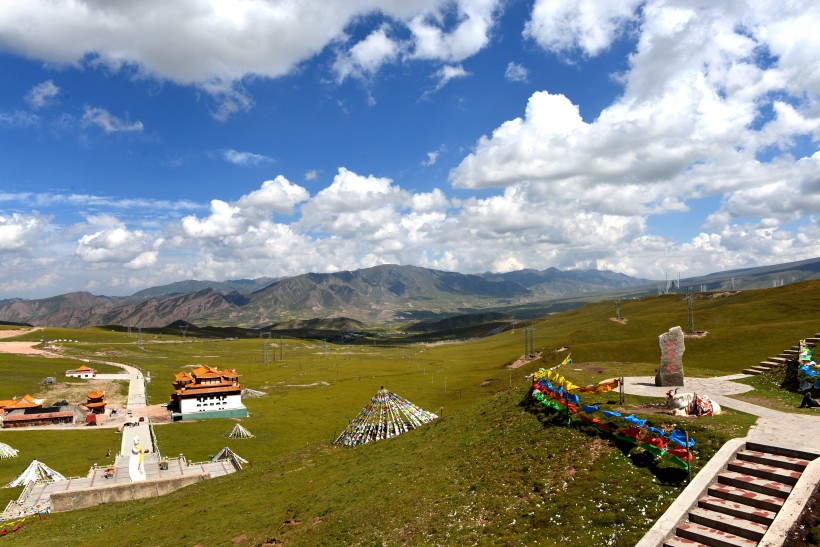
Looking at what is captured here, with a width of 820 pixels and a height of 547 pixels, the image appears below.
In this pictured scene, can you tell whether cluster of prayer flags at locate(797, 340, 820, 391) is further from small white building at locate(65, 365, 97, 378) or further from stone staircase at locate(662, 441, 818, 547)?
small white building at locate(65, 365, 97, 378)

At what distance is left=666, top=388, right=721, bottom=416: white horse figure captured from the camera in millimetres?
29312

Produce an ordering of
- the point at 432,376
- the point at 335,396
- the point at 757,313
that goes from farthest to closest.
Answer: the point at 432,376 → the point at 757,313 → the point at 335,396

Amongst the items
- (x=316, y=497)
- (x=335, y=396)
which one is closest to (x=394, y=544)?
(x=316, y=497)

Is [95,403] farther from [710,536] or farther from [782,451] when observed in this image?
[782,451]

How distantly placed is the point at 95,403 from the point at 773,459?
435 feet

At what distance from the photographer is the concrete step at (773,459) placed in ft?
68.1

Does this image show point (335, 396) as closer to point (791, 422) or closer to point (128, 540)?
point (128, 540)

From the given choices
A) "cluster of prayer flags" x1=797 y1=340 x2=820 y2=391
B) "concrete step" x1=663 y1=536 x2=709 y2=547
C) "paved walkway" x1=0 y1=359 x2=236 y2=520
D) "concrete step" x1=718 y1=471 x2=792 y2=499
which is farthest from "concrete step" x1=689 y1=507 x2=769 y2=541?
"paved walkway" x1=0 y1=359 x2=236 y2=520

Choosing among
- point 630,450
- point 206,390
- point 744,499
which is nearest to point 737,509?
point 744,499

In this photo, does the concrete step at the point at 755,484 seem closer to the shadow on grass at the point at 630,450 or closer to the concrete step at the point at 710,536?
the shadow on grass at the point at 630,450

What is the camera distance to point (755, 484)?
1997 cm

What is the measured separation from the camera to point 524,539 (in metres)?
21.4

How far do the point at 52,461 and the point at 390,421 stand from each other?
190 feet

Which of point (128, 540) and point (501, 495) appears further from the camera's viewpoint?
point (128, 540)
